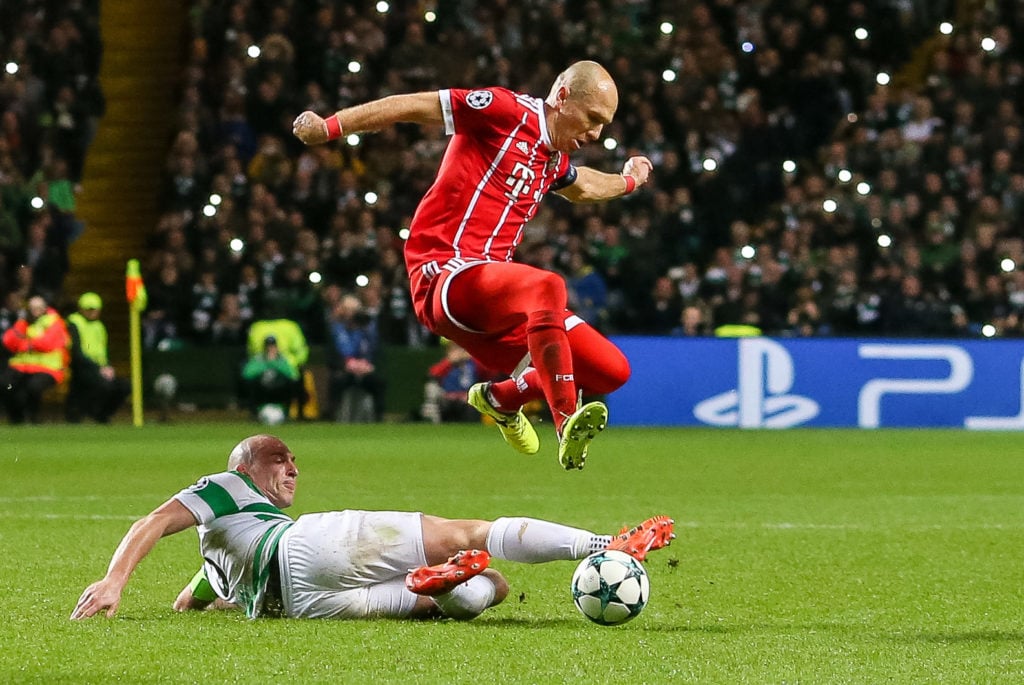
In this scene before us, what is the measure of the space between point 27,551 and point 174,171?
44.5ft

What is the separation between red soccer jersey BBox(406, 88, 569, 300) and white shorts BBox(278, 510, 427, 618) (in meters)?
1.24

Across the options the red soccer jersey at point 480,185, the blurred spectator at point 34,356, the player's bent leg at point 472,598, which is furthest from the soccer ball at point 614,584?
the blurred spectator at point 34,356

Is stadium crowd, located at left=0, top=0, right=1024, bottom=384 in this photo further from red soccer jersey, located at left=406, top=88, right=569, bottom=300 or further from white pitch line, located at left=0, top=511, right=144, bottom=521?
red soccer jersey, located at left=406, top=88, right=569, bottom=300

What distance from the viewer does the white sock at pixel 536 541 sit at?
6391mm

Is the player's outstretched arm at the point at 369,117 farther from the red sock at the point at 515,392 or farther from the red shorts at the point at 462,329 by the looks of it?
the red sock at the point at 515,392

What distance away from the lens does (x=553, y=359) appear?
6.89 m

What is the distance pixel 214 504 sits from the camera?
20.7 ft

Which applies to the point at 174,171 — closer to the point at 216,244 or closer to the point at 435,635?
the point at 216,244

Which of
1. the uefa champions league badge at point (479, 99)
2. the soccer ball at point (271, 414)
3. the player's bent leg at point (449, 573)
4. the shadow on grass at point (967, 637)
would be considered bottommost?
the soccer ball at point (271, 414)

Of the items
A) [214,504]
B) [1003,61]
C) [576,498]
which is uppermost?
[1003,61]

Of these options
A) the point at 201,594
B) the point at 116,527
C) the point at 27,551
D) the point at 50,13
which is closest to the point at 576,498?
the point at 116,527

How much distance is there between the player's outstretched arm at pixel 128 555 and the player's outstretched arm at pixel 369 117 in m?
1.41

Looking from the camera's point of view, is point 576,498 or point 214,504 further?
point 576,498

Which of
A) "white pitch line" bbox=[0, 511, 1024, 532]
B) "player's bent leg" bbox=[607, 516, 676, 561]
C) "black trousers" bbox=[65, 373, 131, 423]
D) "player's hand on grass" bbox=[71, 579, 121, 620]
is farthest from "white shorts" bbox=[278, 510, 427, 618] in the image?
"black trousers" bbox=[65, 373, 131, 423]
